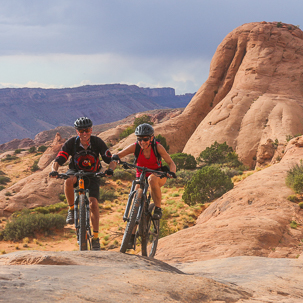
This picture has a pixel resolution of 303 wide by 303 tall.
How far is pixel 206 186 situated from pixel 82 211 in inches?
471

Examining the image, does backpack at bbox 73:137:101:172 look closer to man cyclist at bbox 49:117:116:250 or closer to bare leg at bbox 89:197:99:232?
man cyclist at bbox 49:117:116:250

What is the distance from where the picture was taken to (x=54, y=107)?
170750 millimetres

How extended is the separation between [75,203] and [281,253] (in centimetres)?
496

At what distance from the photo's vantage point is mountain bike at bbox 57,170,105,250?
4820 mm

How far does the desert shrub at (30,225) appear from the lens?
13.8m

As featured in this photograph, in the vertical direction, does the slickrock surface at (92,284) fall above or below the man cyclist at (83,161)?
below

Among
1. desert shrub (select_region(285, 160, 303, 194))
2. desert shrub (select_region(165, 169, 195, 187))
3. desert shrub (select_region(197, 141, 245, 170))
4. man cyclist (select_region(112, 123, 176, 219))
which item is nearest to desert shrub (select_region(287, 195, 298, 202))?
desert shrub (select_region(285, 160, 303, 194))

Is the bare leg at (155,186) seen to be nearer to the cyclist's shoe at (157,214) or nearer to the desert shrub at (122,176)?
the cyclist's shoe at (157,214)

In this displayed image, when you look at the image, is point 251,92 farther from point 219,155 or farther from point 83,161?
point 83,161

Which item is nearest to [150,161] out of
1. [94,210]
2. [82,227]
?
[94,210]

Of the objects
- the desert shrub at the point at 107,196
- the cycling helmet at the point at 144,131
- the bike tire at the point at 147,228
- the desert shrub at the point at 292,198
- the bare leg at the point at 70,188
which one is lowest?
the desert shrub at the point at 107,196

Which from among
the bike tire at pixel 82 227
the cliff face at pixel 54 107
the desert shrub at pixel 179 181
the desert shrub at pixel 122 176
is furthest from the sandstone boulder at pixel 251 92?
the cliff face at pixel 54 107

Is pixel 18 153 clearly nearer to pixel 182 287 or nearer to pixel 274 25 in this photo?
pixel 274 25

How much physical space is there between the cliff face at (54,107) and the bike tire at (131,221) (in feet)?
467
